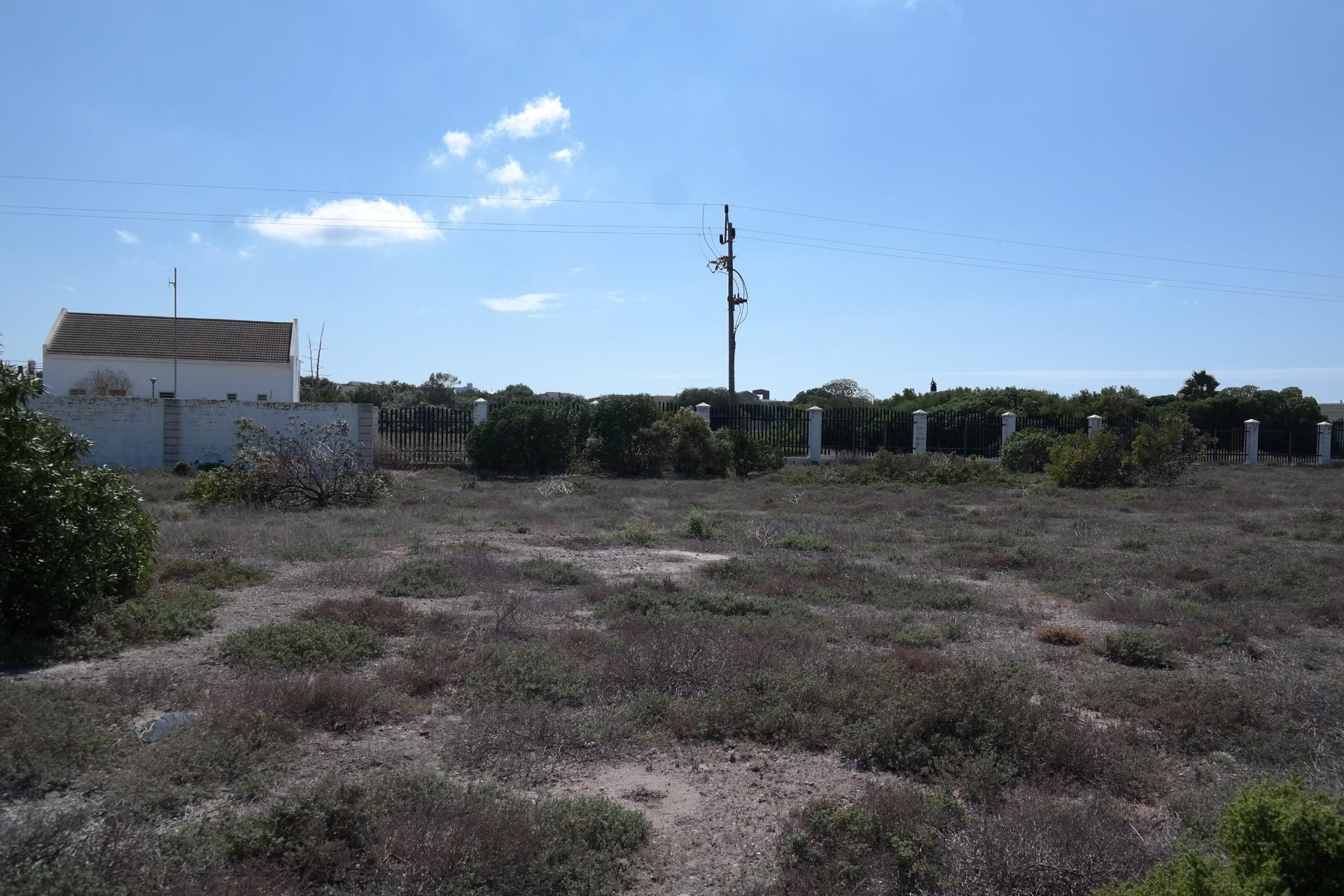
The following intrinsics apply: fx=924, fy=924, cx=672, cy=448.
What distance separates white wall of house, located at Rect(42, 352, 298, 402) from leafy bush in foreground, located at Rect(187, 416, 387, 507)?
26.9m

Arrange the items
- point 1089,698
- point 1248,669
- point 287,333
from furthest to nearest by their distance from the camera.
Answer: point 287,333 < point 1248,669 < point 1089,698

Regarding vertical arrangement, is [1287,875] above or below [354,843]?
above

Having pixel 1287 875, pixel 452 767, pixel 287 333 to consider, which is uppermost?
pixel 287 333

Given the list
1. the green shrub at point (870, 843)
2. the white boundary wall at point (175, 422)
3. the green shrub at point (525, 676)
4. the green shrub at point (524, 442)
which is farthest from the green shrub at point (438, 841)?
the green shrub at point (524, 442)

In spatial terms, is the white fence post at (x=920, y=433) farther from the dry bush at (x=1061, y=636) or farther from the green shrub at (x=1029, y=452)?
the dry bush at (x=1061, y=636)

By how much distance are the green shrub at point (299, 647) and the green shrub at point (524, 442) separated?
63.2 ft

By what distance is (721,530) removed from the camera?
47.3ft

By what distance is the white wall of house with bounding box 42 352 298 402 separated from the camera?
133 feet

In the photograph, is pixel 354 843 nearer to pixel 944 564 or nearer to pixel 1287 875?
pixel 1287 875

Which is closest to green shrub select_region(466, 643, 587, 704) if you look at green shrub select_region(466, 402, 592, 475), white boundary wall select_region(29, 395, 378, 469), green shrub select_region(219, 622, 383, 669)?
green shrub select_region(219, 622, 383, 669)

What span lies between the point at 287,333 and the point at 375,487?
Result: 31.4 metres

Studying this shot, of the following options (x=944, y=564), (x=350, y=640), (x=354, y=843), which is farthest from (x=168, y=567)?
(x=944, y=564)

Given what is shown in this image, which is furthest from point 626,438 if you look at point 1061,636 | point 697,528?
point 1061,636

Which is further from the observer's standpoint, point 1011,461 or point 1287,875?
point 1011,461
